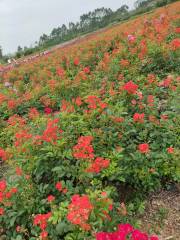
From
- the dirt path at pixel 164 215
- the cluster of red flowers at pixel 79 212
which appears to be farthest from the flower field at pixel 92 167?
the dirt path at pixel 164 215

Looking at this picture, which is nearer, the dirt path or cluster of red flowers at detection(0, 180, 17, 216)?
cluster of red flowers at detection(0, 180, 17, 216)

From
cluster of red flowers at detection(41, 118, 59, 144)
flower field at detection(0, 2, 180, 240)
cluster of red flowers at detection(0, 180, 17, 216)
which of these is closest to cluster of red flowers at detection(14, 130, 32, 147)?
flower field at detection(0, 2, 180, 240)

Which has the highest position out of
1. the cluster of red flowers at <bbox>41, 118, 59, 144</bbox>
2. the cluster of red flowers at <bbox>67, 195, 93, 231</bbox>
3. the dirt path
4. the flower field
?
the cluster of red flowers at <bbox>41, 118, 59, 144</bbox>

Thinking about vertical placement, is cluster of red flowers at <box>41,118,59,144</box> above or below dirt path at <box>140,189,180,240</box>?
above

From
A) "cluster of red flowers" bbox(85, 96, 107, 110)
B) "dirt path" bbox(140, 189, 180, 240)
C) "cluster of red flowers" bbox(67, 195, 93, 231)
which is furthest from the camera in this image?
"cluster of red flowers" bbox(85, 96, 107, 110)

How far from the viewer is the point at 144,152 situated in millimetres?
3932

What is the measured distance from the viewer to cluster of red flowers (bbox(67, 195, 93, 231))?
9.24 ft

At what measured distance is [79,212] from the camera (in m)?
2.83

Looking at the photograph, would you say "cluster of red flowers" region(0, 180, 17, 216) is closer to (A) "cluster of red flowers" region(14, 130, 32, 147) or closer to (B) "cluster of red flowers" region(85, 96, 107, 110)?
(A) "cluster of red flowers" region(14, 130, 32, 147)

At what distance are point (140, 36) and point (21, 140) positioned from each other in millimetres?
5632

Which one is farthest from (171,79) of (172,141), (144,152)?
(144,152)

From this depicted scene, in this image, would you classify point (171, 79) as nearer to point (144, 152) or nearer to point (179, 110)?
point (179, 110)

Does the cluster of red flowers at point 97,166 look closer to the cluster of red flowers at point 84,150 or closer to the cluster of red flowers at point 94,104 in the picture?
the cluster of red flowers at point 84,150

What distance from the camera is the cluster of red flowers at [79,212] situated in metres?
2.82
